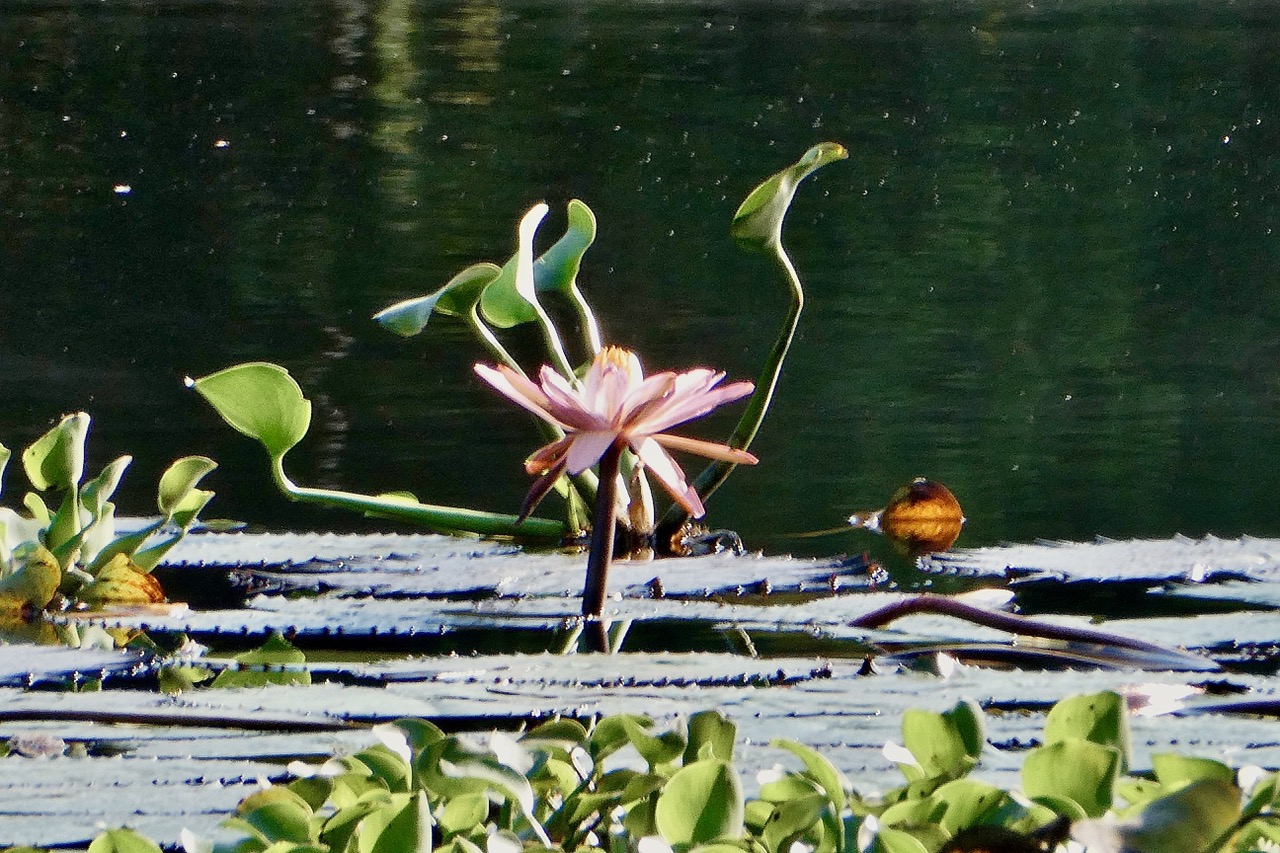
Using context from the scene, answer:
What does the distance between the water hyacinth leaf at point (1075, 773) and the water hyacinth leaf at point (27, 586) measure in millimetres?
1190

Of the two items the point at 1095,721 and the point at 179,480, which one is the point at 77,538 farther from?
the point at 1095,721

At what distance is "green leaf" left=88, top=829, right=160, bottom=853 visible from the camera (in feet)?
3.29

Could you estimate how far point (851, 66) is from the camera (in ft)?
40.1

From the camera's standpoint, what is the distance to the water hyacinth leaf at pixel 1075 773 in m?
1.00

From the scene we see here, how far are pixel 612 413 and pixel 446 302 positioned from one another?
527 millimetres

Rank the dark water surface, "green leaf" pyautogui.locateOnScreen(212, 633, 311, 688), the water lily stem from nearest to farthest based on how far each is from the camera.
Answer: "green leaf" pyautogui.locateOnScreen(212, 633, 311, 688) < the water lily stem < the dark water surface

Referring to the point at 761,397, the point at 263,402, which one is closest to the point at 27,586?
the point at 263,402

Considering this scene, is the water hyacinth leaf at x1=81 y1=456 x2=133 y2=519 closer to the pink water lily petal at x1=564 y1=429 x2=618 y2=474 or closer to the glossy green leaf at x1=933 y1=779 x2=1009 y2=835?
the pink water lily petal at x1=564 y1=429 x2=618 y2=474

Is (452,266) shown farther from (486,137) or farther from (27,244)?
(486,137)

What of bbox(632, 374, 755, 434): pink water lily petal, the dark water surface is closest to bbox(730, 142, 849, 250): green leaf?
bbox(632, 374, 755, 434): pink water lily petal

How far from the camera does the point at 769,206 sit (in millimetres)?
1956

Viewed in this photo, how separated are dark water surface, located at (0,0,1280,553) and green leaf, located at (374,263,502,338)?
40 cm

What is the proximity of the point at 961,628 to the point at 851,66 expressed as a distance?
10853mm

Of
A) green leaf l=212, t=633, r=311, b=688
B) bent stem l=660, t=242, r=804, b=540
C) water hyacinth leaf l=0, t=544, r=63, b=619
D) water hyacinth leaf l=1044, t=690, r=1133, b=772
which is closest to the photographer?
water hyacinth leaf l=1044, t=690, r=1133, b=772
